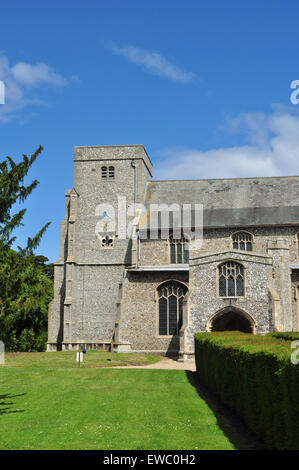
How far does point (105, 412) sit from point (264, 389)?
4923mm

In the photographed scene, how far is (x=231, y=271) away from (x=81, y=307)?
Answer: 40.2ft

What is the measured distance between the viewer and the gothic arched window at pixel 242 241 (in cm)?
3541

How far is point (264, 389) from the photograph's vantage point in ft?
34.6

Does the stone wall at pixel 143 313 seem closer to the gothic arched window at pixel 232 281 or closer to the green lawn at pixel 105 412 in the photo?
the gothic arched window at pixel 232 281

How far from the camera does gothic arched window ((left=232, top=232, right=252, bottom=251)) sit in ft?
116

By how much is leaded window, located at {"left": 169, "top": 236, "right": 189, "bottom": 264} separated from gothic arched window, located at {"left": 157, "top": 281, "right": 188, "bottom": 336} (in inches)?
91.2

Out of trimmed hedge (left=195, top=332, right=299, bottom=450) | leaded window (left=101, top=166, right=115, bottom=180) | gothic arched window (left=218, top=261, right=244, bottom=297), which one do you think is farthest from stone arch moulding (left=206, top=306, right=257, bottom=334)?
leaded window (left=101, top=166, right=115, bottom=180)

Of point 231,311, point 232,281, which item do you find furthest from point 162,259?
point 231,311

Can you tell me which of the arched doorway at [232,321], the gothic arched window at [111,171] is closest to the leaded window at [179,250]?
the arched doorway at [232,321]

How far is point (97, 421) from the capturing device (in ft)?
40.5
